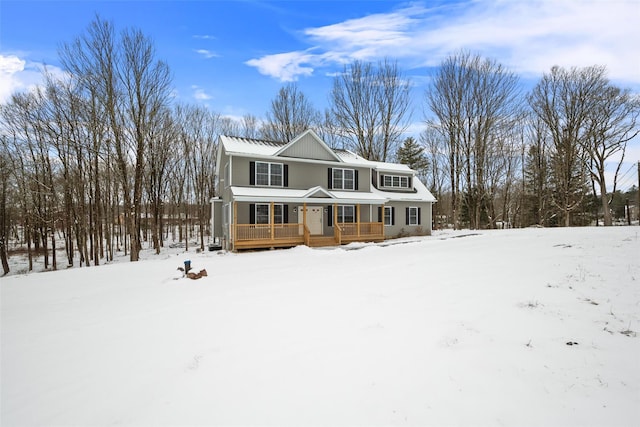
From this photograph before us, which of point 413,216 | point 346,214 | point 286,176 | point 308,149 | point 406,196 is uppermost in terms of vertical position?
point 308,149

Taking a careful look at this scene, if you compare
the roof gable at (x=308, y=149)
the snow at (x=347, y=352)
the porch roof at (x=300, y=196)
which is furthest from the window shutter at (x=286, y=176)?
the snow at (x=347, y=352)

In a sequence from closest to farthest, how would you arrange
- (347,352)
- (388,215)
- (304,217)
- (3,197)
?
(347,352) < (304,217) < (3,197) < (388,215)

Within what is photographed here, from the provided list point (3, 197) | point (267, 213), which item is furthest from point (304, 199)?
point (3, 197)

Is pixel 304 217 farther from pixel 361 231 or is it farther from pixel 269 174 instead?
pixel 361 231

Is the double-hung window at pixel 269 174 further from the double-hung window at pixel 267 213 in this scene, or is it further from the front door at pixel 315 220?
the front door at pixel 315 220

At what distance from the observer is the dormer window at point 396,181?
21.9m

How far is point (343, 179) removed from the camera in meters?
19.5

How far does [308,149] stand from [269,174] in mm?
3077

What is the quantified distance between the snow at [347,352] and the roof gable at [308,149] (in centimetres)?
1148

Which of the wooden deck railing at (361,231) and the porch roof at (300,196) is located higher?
the porch roof at (300,196)

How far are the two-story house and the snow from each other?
8488 mm

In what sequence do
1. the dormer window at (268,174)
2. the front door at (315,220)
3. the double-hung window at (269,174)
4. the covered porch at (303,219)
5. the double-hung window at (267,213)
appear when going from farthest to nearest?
the front door at (315,220), the double-hung window at (269,174), the dormer window at (268,174), the double-hung window at (267,213), the covered porch at (303,219)

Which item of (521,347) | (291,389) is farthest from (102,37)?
(521,347)

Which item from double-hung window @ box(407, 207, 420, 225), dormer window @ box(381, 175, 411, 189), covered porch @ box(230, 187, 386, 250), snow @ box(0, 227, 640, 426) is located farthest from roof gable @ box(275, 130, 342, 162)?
snow @ box(0, 227, 640, 426)
